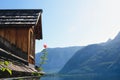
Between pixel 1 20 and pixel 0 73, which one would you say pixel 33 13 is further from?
pixel 0 73

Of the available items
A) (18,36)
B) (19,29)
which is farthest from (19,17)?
(18,36)

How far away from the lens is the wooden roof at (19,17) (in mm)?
16094

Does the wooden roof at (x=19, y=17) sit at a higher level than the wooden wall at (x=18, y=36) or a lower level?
higher

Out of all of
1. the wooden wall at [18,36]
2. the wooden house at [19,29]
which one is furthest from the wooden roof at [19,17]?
the wooden wall at [18,36]

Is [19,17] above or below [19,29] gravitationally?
above

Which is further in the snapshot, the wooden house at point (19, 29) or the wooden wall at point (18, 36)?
the wooden wall at point (18, 36)

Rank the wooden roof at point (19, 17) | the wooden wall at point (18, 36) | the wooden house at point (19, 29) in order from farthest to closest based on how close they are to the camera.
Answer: the wooden wall at point (18, 36) < the wooden house at point (19, 29) < the wooden roof at point (19, 17)

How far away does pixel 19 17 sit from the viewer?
16.6 m

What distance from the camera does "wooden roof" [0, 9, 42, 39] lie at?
16.1 meters

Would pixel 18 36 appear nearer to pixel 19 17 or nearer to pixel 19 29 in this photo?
pixel 19 29

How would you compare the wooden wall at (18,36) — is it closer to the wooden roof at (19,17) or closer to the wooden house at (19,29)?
the wooden house at (19,29)

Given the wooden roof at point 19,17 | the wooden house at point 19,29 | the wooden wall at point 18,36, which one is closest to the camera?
the wooden roof at point 19,17

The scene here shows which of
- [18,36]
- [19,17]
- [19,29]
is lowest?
[18,36]

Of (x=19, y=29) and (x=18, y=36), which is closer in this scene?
(x=19, y=29)
